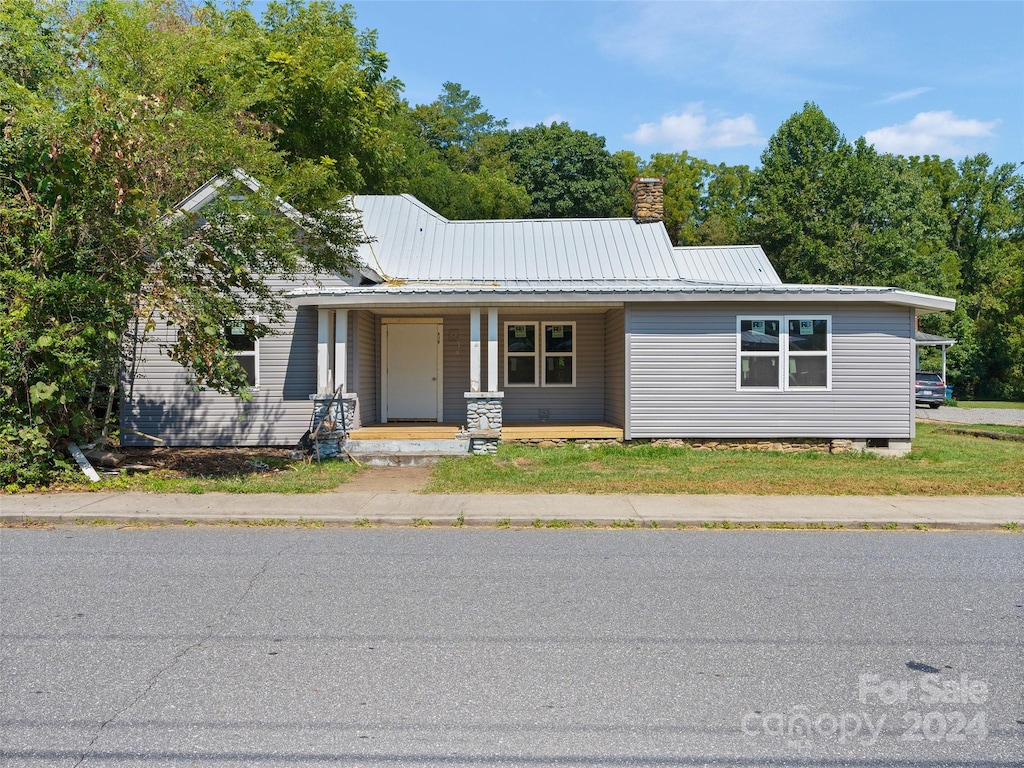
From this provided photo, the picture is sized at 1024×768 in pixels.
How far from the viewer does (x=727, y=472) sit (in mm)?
12602

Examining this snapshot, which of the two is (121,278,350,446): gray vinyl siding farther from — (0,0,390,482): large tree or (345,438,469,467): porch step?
(0,0,390,482): large tree

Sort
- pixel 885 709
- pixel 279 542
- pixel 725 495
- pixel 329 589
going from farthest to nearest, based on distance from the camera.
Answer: pixel 725 495
pixel 279 542
pixel 329 589
pixel 885 709

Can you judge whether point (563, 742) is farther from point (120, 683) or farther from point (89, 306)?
point (89, 306)

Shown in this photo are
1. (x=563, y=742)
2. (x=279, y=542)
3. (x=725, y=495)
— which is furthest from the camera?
(x=725, y=495)

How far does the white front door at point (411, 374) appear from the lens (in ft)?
59.1

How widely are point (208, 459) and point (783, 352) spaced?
1142cm

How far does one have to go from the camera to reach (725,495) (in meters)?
10.8

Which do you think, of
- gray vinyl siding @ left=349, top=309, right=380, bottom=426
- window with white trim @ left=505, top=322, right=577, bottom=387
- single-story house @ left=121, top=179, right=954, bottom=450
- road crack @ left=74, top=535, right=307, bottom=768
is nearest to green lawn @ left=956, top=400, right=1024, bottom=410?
single-story house @ left=121, top=179, right=954, bottom=450

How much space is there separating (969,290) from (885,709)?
5797 centimetres

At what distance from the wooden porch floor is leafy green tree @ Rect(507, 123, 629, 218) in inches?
1222

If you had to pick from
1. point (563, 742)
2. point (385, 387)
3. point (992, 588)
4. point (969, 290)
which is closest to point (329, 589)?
point (563, 742)

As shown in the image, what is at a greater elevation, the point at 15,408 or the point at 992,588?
the point at 15,408

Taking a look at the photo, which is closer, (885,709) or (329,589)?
(885,709)

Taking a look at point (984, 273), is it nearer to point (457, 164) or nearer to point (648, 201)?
point (457, 164)
